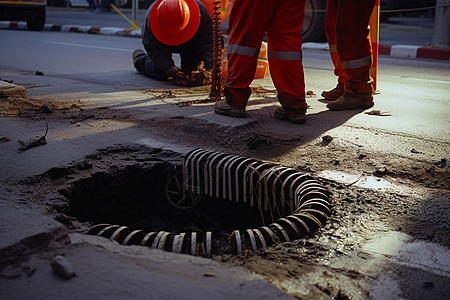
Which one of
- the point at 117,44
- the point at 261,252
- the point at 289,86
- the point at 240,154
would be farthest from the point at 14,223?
the point at 117,44

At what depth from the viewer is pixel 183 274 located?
1607mm

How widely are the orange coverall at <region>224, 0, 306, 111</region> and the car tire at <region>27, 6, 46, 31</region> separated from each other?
37.1ft

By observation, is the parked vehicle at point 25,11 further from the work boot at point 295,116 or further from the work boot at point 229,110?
the work boot at point 295,116

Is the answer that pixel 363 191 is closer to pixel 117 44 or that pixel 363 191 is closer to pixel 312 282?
pixel 312 282

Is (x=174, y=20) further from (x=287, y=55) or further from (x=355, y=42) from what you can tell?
(x=355, y=42)

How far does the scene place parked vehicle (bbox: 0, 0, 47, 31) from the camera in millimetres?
12504

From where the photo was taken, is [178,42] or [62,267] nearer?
[62,267]

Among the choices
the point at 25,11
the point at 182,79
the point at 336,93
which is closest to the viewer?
the point at 336,93

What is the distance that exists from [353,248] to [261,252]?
360 millimetres

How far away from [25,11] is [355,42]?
37.7ft

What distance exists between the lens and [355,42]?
12.9 feet

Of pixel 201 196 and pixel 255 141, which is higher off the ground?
pixel 255 141

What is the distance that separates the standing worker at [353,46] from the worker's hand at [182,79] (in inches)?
63.2

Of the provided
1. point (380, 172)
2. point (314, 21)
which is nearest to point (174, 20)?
point (380, 172)
